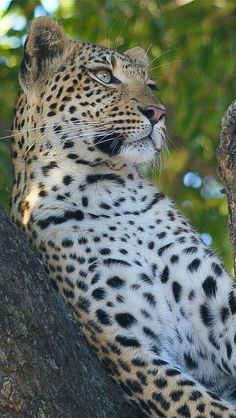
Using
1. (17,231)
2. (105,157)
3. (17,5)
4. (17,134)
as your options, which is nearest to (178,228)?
(105,157)

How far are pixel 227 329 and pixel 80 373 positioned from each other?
4.07 feet

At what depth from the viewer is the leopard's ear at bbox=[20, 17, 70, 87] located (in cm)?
696

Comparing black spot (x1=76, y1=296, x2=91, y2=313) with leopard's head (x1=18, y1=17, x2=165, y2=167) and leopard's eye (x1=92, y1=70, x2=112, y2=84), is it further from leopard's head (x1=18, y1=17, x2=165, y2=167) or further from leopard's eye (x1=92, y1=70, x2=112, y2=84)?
leopard's eye (x1=92, y1=70, x2=112, y2=84)

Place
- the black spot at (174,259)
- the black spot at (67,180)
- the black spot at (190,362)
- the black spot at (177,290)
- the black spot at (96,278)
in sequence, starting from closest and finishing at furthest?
the black spot at (96,278)
the black spot at (190,362)
the black spot at (177,290)
the black spot at (174,259)
the black spot at (67,180)

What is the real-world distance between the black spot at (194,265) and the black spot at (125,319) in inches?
21.4

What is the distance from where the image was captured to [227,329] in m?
6.08

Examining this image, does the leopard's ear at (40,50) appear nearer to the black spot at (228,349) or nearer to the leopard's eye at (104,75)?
the leopard's eye at (104,75)

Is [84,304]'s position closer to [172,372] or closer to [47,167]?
[172,372]

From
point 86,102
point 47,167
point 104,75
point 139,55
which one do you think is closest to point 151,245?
point 47,167

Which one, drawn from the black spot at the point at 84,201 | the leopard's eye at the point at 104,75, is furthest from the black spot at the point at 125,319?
the leopard's eye at the point at 104,75

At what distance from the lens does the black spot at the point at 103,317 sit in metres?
5.74

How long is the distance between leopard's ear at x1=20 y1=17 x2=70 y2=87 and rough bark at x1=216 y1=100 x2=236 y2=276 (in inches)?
64.0

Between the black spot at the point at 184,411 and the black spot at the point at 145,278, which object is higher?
the black spot at the point at 145,278

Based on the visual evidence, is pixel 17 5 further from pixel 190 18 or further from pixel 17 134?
pixel 17 134
